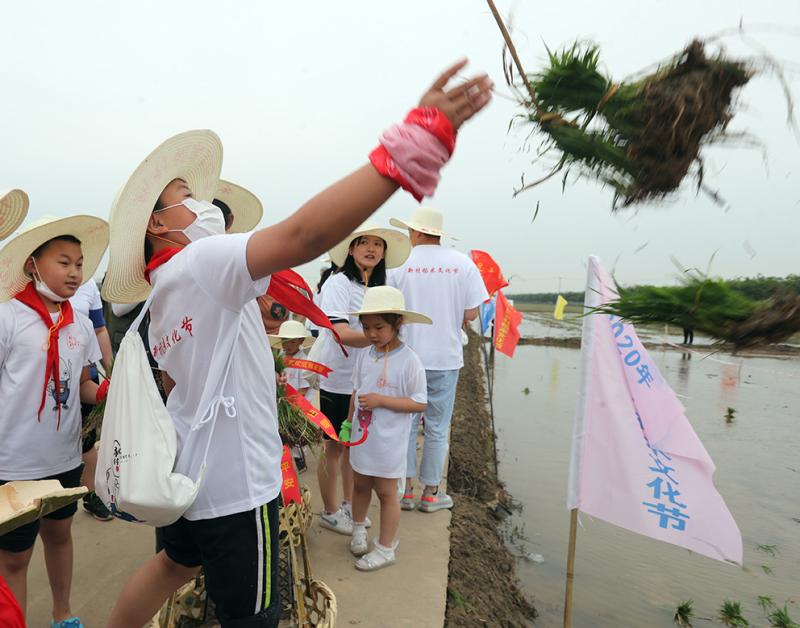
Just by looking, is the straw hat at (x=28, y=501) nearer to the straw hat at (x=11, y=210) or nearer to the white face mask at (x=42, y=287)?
the white face mask at (x=42, y=287)

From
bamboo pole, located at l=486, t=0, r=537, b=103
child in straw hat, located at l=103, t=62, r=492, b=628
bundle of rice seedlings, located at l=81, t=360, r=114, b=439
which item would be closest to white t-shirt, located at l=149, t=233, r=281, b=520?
child in straw hat, located at l=103, t=62, r=492, b=628

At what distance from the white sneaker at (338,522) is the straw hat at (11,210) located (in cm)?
243

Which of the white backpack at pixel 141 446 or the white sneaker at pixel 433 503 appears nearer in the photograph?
the white backpack at pixel 141 446

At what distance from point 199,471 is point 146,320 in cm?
56

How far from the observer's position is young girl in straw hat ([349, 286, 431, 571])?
313 centimetres

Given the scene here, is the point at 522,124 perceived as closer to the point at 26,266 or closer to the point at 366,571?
the point at 26,266

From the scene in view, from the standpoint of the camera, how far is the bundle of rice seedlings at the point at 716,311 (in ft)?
4.19

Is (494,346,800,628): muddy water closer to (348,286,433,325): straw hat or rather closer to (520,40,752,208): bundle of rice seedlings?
(520,40,752,208): bundle of rice seedlings

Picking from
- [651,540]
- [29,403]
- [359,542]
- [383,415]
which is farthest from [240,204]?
[651,540]

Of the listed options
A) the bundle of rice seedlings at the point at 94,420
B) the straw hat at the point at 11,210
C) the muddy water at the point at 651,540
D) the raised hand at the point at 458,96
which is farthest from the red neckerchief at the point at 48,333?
the muddy water at the point at 651,540

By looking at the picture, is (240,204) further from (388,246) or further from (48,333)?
(388,246)

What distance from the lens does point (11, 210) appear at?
2.37 m

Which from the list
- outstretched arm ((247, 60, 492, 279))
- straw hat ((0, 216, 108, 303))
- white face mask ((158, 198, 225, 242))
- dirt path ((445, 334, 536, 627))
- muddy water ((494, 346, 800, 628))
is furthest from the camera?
muddy water ((494, 346, 800, 628))

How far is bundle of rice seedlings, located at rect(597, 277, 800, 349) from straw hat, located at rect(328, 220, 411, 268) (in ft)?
7.95
